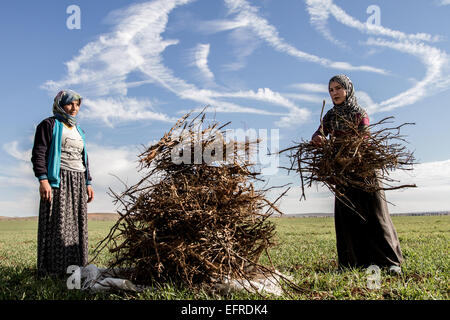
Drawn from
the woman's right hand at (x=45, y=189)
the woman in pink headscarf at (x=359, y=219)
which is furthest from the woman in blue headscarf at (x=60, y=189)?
the woman in pink headscarf at (x=359, y=219)

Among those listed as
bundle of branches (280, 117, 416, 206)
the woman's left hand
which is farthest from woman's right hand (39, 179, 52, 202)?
bundle of branches (280, 117, 416, 206)

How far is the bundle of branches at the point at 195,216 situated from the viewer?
3713mm

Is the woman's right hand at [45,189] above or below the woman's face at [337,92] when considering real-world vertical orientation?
below

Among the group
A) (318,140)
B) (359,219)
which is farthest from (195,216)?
(359,219)

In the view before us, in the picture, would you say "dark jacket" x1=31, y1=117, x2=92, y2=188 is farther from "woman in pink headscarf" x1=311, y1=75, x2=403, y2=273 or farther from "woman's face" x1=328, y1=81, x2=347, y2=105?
"woman's face" x1=328, y1=81, x2=347, y2=105

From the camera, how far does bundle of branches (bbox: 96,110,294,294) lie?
371 cm

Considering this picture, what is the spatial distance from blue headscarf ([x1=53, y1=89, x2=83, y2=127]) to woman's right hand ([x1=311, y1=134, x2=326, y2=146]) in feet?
11.7

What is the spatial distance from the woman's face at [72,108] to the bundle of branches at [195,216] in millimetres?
1972

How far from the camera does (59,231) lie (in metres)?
5.17

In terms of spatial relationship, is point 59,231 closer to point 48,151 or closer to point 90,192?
point 90,192

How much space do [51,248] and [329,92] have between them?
15.4ft

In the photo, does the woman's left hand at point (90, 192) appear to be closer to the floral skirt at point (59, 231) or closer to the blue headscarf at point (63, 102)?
the floral skirt at point (59, 231)

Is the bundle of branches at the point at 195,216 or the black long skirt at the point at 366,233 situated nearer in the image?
the bundle of branches at the point at 195,216
